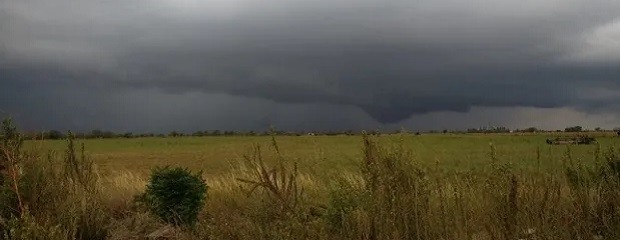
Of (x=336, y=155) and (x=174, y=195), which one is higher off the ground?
(x=336, y=155)

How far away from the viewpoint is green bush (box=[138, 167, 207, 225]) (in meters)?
8.64

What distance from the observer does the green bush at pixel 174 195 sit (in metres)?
8.64

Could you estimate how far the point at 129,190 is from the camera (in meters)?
12.3

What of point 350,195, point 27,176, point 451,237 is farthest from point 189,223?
point 451,237

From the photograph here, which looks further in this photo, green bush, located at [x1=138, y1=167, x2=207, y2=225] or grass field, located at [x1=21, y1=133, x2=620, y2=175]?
green bush, located at [x1=138, y1=167, x2=207, y2=225]

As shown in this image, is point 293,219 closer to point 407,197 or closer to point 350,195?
point 407,197

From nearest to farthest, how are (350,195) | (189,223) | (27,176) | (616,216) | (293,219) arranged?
(293,219) < (616,216) < (350,195) < (27,176) < (189,223)

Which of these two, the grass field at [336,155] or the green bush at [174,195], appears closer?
the grass field at [336,155]

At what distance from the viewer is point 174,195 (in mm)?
8719

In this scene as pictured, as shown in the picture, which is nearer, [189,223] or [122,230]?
[122,230]

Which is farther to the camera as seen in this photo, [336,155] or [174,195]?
[336,155]

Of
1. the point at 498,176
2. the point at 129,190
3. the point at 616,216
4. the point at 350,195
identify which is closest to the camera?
the point at 498,176

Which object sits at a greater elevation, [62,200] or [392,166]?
[392,166]

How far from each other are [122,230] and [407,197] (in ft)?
13.6
